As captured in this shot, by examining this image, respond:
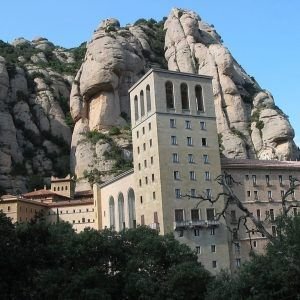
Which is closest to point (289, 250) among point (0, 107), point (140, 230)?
point (140, 230)

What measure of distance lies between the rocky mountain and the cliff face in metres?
0.19

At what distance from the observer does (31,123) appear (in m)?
97.8

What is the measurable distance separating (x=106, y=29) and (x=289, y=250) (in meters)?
89.7

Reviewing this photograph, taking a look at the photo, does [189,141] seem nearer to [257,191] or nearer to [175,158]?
[175,158]

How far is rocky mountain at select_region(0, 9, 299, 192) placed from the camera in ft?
289

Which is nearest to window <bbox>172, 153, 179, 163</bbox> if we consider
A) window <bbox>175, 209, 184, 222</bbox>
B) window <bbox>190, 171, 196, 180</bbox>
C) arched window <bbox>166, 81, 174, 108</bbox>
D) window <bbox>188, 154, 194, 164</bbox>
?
window <bbox>188, 154, 194, 164</bbox>

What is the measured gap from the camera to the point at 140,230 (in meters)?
43.3

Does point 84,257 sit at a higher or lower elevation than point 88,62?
lower

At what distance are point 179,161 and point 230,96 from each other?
44863 millimetres

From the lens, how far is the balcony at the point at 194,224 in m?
54.3

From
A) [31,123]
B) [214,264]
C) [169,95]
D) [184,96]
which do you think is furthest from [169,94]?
[31,123]

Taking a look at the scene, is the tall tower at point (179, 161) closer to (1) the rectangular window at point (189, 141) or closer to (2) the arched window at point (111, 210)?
(1) the rectangular window at point (189, 141)

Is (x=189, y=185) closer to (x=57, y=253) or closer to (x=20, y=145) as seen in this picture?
(x=57, y=253)

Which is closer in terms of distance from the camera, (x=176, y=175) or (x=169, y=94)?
(x=176, y=175)
